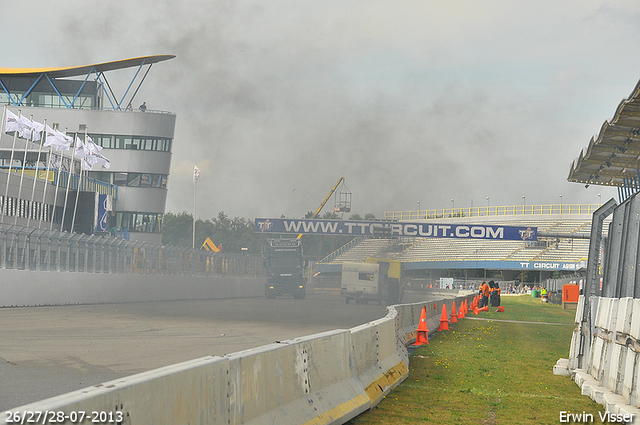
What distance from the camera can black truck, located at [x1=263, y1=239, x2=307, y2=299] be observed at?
54.6m

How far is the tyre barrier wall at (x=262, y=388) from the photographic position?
13.8ft

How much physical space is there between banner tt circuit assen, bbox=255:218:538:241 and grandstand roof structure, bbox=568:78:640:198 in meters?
58.1

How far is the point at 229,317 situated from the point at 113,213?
4364 cm

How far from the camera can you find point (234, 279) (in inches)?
2130

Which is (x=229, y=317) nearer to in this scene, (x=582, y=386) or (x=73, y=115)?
(x=582, y=386)

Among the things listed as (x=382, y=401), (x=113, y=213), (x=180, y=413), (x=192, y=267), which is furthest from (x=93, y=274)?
(x=113, y=213)

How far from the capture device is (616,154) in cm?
1277

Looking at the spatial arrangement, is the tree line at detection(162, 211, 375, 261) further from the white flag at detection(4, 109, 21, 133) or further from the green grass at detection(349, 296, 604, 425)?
the green grass at detection(349, 296, 604, 425)

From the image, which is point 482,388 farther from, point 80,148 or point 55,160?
point 55,160

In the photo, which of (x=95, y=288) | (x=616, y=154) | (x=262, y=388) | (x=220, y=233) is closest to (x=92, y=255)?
(x=95, y=288)

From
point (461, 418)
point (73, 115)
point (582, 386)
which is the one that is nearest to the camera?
point (461, 418)

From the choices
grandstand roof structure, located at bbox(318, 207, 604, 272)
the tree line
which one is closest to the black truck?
grandstand roof structure, located at bbox(318, 207, 604, 272)

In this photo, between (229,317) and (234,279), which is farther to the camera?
(234,279)

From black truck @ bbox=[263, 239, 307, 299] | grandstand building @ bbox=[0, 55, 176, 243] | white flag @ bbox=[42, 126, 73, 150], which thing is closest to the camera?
white flag @ bbox=[42, 126, 73, 150]
